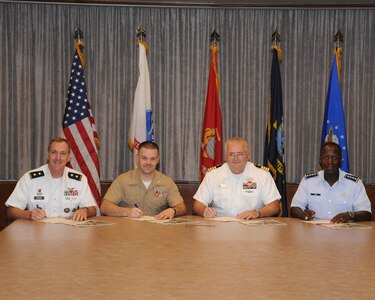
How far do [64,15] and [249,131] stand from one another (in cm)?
277

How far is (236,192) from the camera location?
4.96 meters

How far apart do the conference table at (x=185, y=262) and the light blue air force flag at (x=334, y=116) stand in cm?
259

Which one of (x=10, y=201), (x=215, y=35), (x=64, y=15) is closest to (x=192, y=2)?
(x=215, y=35)

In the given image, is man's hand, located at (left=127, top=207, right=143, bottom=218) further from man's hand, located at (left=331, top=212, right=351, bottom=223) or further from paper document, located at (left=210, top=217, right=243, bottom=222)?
man's hand, located at (left=331, top=212, right=351, bottom=223)

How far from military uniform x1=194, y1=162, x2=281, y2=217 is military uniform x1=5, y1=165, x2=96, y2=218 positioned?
3.29 feet

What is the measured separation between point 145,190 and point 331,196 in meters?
1.62

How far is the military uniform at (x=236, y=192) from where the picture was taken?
4945mm

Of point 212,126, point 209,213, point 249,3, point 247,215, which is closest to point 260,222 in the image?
point 247,215

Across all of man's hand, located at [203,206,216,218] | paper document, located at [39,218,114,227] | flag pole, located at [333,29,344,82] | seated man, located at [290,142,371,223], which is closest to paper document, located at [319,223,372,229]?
seated man, located at [290,142,371,223]

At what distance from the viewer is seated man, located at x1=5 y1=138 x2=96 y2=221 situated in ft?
15.3

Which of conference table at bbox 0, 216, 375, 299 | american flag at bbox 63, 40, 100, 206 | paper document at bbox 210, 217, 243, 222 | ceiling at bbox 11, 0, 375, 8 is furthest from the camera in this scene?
ceiling at bbox 11, 0, 375, 8

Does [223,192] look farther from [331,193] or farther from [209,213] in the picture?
[331,193]

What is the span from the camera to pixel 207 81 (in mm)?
7332

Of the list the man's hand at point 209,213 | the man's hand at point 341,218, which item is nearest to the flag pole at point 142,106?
the man's hand at point 209,213
